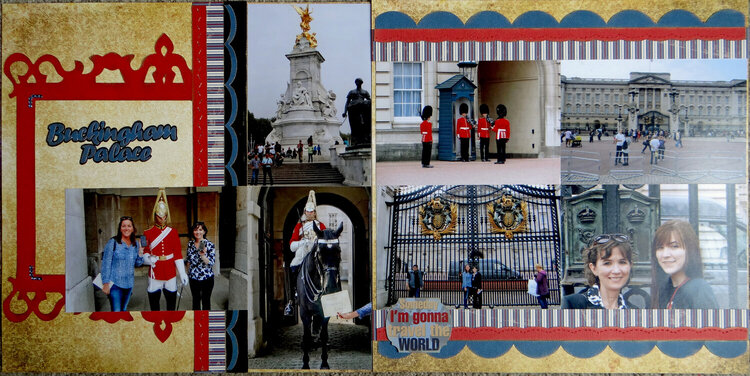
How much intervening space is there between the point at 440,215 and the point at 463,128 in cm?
104

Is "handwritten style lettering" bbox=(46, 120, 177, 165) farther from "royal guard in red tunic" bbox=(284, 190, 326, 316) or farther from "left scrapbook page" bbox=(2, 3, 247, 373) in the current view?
"royal guard in red tunic" bbox=(284, 190, 326, 316)

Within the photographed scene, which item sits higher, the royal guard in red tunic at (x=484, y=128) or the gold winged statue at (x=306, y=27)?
the gold winged statue at (x=306, y=27)

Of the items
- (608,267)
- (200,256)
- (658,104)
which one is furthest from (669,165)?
(200,256)

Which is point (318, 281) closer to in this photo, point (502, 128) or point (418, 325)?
point (418, 325)

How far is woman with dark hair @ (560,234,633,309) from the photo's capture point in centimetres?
833

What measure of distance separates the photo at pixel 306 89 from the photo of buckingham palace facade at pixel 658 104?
2302 mm

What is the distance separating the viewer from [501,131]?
8500 millimetres

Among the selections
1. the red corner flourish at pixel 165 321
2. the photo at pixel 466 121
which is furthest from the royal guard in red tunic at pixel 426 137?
the red corner flourish at pixel 165 321

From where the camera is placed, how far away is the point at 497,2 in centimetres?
831

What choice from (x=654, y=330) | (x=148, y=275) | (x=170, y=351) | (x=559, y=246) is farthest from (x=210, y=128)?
(x=654, y=330)

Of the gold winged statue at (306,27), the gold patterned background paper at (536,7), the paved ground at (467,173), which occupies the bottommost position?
the paved ground at (467,173)

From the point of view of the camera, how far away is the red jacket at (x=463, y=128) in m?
8.51

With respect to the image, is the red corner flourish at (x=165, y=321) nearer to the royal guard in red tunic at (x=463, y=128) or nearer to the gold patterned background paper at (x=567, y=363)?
the gold patterned background paper at (x=567, y=363)

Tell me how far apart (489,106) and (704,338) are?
139 inches
